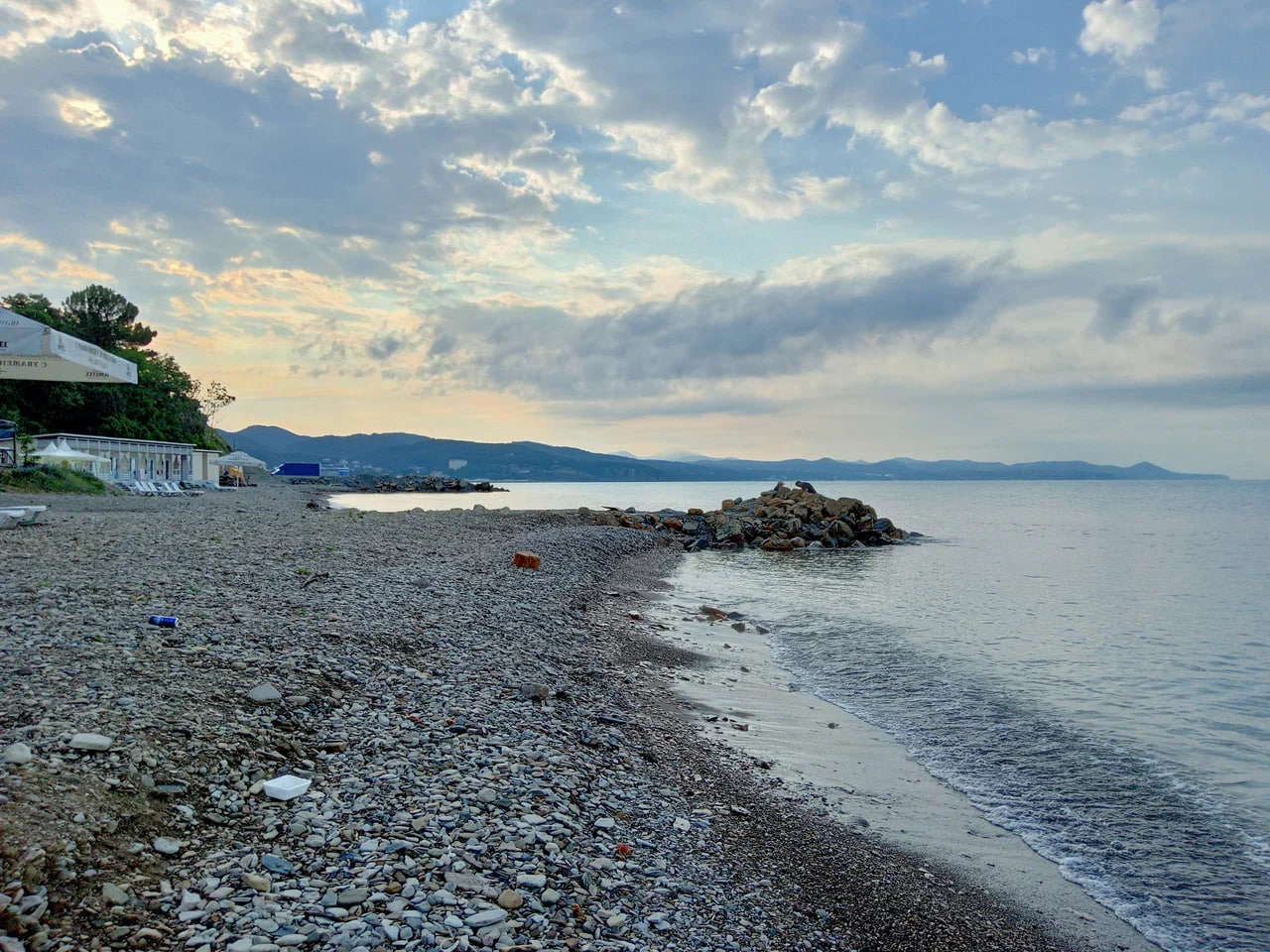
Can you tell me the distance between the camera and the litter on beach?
17.2 ft

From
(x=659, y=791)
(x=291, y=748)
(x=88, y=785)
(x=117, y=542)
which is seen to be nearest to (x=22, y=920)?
(x=88, y=785)

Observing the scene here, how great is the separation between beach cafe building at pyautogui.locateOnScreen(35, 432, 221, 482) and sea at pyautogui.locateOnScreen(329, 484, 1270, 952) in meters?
38.8

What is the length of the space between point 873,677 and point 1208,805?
5.21 metres

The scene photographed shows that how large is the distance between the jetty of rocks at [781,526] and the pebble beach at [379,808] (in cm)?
2901

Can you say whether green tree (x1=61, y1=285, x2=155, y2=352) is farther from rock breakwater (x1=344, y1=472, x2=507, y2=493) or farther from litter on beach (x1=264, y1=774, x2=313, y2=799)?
litter on beach (x1=264, y1=774, x2=313, y2=799)

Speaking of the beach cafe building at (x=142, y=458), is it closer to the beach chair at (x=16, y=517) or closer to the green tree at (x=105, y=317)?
the green tree at (x=105, y=317)

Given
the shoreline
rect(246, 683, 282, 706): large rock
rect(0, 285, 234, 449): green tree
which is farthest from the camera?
rect(0, 285, 234, 449): green tree

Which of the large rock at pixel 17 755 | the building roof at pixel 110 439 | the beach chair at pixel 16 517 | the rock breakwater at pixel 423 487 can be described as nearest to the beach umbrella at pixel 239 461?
the rock breakwater at pixel 423 487

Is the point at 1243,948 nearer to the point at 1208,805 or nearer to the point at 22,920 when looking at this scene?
the point at 1208,805

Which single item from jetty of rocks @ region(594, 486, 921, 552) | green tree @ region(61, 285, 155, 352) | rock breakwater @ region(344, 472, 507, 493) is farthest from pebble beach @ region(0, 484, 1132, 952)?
rock breakwater @ region(344, 472, 507, 493)

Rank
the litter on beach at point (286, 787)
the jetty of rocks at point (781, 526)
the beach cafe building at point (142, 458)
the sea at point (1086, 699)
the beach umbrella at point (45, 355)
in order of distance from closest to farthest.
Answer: the litter on beach at point (286, 787)
the sea at point (1086, 699)
the beach umbrella at point (45, 355)
the jetty of rocks at point (781, 526)
the beach cafe building at point (142, 458)

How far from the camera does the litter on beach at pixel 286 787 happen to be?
5.23 meters

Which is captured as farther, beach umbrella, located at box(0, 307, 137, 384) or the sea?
beach umbrella, located at box(0, 307, 137, 384)

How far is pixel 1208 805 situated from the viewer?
755 centimetres
